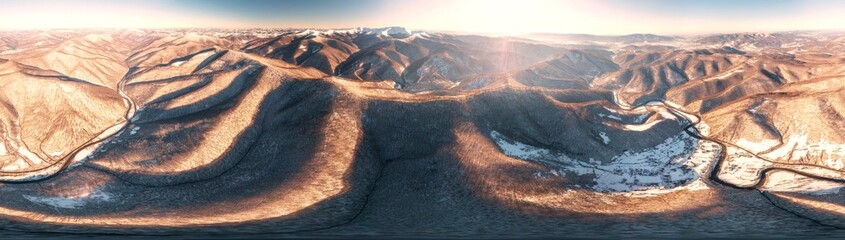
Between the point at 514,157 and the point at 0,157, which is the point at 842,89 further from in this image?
the point at 0,157

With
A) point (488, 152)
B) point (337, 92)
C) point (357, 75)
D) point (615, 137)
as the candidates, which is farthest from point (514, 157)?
point (357, 75)

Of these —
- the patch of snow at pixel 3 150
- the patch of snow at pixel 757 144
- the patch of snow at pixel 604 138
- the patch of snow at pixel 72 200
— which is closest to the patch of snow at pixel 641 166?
the patch of snow at pixel 604 138

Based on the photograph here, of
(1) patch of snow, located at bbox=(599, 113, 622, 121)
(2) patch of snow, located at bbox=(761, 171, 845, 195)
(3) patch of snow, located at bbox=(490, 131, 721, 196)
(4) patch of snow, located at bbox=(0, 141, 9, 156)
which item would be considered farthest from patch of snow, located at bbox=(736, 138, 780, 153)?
(4) patch of snow, located at bbox=(0, 141, 9, 156)

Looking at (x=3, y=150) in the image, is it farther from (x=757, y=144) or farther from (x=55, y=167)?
(x=757, y=144)

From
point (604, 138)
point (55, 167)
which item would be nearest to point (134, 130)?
point (55, 167)

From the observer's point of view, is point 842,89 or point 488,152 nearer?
point 488,152

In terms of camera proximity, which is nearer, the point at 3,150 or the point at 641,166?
the point at 3,150

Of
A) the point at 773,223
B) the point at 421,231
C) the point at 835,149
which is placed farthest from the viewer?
the point at 835,149

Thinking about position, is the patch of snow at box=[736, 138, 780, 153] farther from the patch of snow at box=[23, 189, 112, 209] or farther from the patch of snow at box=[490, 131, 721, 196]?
the patch of snow at box=[23, 189, 112, 209]

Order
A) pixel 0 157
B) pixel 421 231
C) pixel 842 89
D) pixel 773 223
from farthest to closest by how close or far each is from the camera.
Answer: pixel 842 89 < pixel 0 157 < pixel 773 223 < pixel 421 231

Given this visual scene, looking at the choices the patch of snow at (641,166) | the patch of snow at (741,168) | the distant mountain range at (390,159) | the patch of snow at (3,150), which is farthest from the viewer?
the patch of snow at (3,150)

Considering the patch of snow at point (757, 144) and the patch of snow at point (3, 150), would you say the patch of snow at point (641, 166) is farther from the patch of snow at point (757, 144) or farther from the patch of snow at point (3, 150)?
the patch of snow at point (3, 150)
